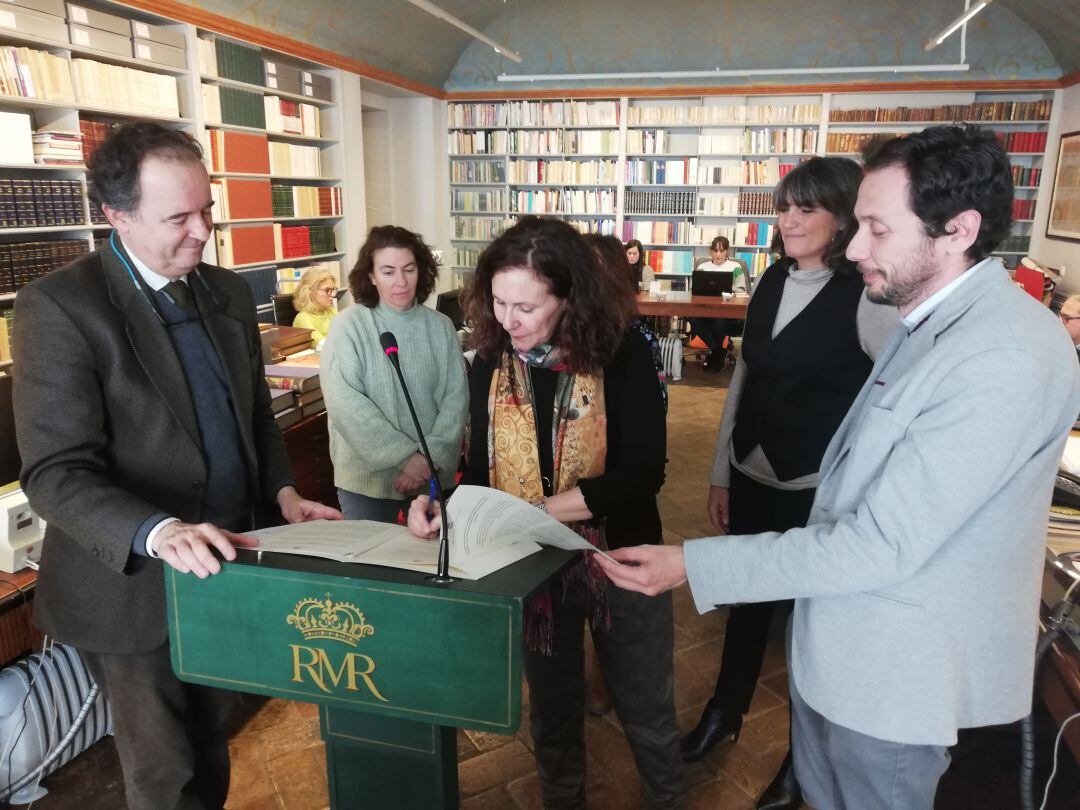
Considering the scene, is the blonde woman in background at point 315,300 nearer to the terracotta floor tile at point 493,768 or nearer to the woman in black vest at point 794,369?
the terracotta floor tile at point 493,768

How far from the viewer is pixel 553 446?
1722mm

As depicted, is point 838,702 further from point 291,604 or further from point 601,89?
point 601,89

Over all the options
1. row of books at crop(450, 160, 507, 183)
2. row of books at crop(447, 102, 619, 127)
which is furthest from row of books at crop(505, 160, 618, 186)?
row of books at crop(447, 102, 619, 127)

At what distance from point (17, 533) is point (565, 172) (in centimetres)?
821

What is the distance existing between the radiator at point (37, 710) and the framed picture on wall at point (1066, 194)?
29.7ft

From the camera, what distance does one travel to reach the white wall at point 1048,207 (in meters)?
7.72

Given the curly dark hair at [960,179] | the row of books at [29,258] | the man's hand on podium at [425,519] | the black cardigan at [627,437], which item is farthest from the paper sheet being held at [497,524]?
the row of books at [29,258]

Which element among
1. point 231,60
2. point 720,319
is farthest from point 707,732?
point 720,319

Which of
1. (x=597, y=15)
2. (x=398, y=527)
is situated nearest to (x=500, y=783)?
(x=398, y=527)

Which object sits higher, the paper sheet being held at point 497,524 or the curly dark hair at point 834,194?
the curly dark hair at point 834,194

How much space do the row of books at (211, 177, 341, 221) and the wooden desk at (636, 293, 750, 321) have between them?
3.18m

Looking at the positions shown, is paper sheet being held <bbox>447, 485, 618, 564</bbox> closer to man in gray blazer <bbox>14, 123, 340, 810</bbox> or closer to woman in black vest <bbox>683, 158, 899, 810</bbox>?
man in gray blazer <bbox>14, 123, 340, 810</bbox>

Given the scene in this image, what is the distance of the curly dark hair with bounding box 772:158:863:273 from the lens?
204cm

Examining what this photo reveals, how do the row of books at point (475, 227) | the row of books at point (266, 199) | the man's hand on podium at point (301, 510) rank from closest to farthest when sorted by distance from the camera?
the man's hand on podium at point (301, 510)
the row of books at point (266, 199)
the row of books at point (475, 227)
